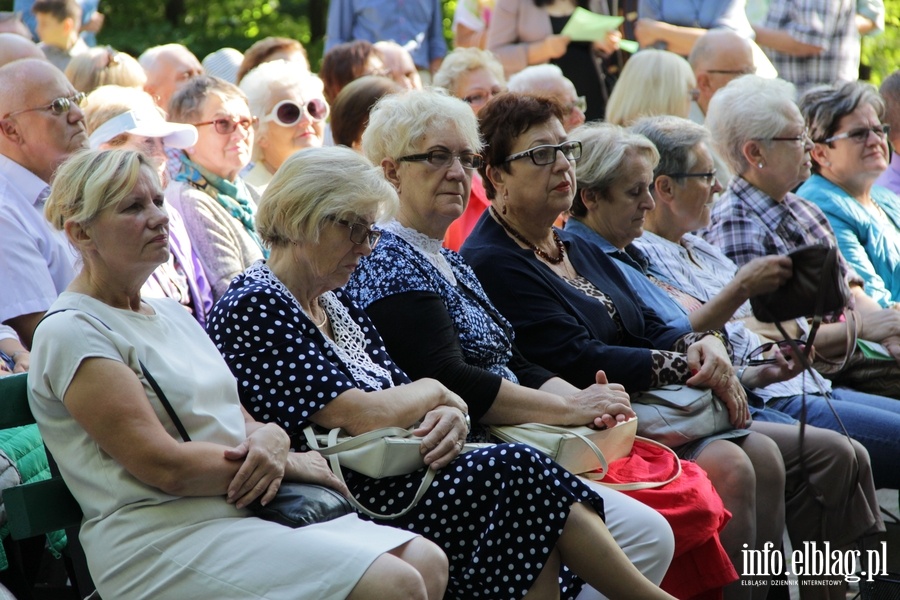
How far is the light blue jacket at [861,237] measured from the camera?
223 inches

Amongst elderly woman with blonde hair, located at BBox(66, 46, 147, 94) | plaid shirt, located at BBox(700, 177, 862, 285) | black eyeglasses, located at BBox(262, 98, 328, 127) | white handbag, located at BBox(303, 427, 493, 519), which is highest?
elderly woman with blonde hair, located at BBox(66, 46, 147, 94)

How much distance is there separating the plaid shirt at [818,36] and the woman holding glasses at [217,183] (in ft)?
15.4

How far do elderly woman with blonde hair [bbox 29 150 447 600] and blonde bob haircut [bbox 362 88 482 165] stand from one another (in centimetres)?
116

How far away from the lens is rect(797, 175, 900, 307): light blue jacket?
5.66 meters

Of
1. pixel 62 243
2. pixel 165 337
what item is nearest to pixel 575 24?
pixel 62 243

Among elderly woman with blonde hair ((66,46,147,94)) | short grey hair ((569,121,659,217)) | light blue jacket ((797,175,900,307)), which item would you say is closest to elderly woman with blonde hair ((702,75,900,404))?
light blue jacket ((797,175,900,307))

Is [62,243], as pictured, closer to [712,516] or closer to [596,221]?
[596,221]

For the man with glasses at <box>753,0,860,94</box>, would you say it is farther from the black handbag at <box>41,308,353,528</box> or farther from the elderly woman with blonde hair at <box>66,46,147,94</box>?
the black handbag at <box>41,308,353,528</box>

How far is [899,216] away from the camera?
20.3 ft

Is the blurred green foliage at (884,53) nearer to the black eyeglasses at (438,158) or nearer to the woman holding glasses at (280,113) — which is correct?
the woman holding glasses at (280,113)

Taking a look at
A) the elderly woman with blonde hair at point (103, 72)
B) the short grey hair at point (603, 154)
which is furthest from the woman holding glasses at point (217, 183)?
the short grey hair at point (603, 154)

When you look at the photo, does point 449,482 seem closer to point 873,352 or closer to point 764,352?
point 764,352

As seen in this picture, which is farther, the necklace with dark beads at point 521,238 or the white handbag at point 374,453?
the necklace with dark beads at point 521,238

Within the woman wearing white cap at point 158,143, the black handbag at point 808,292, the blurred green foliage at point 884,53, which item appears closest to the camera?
the black handbag at point 808,292
